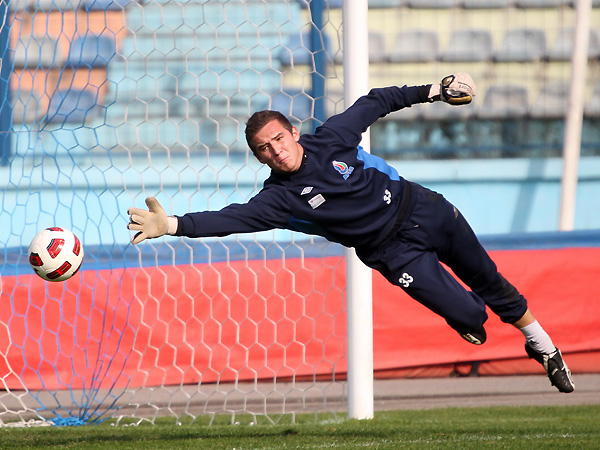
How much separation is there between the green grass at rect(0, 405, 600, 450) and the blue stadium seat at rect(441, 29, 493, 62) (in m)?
5.01

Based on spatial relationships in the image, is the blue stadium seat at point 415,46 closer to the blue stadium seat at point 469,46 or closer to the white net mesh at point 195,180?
the white net mesh at point 195,180

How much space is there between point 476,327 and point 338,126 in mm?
1162

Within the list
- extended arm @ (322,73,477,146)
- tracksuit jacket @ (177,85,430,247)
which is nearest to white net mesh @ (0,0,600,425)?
extended arm @ (322,73,477,146)

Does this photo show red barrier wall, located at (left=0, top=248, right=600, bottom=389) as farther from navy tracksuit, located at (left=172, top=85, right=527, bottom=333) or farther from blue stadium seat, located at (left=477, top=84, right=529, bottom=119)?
blue stadium seat, located at (left=477, top=84, right=529, bottom=119)

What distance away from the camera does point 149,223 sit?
3316 millimetres

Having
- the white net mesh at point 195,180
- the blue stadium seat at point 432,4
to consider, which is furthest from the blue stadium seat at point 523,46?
the blue stadium seat at point 432,4

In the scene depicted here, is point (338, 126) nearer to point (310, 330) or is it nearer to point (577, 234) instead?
point (310, 330)

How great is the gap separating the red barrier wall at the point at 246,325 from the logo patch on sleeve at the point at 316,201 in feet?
6.47

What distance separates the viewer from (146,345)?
5988 millimetres

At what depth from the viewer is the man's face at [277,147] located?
371cm

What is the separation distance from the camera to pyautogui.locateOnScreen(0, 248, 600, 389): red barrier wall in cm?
593

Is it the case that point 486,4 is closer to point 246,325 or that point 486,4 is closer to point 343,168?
point 246,325

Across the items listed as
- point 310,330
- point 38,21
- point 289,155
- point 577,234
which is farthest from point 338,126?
point 38,21

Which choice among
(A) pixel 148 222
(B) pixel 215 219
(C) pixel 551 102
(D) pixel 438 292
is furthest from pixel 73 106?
(D) pixel 438 292
